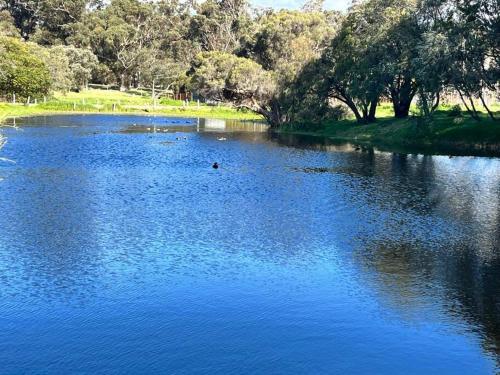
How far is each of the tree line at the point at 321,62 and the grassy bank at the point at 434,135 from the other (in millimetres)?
2678

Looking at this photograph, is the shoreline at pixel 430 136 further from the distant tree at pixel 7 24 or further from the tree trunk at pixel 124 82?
the distant tree at pixel 7 24

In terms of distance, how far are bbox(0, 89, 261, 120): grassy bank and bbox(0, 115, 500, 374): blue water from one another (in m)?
90.6

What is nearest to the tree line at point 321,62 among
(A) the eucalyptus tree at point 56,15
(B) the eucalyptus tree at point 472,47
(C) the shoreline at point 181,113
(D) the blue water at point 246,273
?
(B) the eucalyptus tree at point 472,47

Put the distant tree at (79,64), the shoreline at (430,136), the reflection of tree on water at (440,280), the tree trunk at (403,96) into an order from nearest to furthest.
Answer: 1. the reflection of tree on water at (440,280)
2. the shoreline at (430,136)
3. the tree trunk at (403,96)
4. the distant tree at (79,64)

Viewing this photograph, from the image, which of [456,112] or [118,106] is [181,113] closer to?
[118,106]

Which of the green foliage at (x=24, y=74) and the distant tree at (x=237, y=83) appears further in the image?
the green foliage at (x=24, y=74)

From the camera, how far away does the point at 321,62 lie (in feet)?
334

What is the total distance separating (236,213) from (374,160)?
108 feet

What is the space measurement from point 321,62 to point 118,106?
226 feet

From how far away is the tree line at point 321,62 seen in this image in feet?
237

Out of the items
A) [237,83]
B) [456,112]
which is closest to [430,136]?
[456,112]

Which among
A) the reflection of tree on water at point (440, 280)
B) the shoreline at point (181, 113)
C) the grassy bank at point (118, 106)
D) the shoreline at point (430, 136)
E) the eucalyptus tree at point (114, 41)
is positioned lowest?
the reflection of tree on water at point (440, 280)

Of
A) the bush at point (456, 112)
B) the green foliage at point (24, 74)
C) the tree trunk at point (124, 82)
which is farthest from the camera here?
the tree trunk at point (124, 82)

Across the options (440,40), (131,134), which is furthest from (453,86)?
(131,134)
